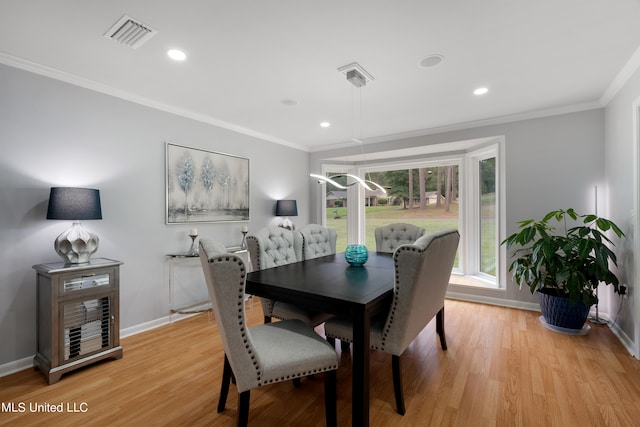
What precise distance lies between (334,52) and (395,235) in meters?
2.12

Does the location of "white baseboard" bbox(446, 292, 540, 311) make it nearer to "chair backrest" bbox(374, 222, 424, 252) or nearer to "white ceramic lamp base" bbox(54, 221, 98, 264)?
"chair backrest" bbox(374, 222, 424, 252)

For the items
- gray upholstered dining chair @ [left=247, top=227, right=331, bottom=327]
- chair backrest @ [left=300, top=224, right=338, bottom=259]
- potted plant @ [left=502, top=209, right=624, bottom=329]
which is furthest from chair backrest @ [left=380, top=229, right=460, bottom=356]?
potted plant @ [left=502, top=209, right=624, bottom=329]

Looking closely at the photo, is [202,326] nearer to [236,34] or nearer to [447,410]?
[447,410]

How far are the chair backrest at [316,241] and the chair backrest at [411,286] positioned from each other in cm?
148

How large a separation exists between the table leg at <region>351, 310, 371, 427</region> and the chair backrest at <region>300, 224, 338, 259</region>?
1.61 meters

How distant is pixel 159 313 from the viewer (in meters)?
3.22

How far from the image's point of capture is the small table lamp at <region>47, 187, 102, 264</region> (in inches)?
88.8

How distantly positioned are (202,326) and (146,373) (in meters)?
0.94

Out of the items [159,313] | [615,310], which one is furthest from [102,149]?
[615,310]

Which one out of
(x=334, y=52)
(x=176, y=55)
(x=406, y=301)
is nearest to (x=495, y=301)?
(x=406, y=301)

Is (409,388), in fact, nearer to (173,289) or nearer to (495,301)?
(495,301)

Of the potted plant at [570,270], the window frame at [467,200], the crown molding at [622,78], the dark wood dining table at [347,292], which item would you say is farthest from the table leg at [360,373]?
the window frame at [467,200]

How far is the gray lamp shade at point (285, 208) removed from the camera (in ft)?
14.8

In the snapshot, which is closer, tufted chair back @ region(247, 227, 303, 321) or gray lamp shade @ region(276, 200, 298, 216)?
tufted chair back @ region(247, 227, 303, 321)
